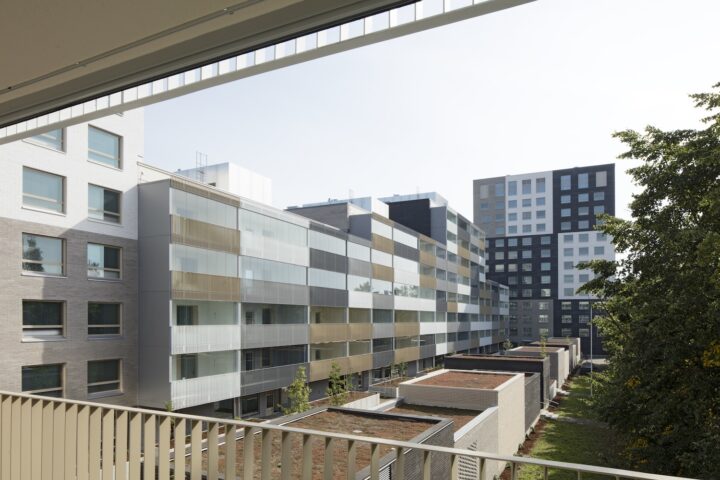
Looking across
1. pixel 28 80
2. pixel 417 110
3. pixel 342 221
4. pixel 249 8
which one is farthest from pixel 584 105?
pixel 342 221

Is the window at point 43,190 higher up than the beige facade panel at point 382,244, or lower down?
higher up

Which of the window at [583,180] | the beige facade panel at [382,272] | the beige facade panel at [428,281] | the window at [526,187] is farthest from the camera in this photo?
the window at [526,187]

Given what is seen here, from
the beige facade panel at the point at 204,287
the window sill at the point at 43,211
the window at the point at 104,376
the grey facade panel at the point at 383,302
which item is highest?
the window sill at the point at 43,211

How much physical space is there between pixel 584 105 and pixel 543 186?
305 ft

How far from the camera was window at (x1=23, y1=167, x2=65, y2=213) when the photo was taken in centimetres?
1962

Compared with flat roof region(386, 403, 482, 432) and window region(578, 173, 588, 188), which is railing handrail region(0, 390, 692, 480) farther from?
window region(578, 173, 588, 188)

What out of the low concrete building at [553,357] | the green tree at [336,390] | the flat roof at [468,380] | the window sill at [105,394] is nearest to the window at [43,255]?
the window sill at [105,394]

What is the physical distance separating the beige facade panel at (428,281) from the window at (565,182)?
49.3 meters

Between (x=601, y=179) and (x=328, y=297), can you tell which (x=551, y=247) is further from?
(x=328, y=297)

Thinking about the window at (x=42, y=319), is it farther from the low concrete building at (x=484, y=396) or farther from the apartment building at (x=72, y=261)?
the low concrete building at (x=484, y=396)

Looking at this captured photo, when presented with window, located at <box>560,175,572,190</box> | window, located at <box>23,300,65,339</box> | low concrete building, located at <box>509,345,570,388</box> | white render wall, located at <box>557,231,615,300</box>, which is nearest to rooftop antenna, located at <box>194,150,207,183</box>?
window, located at <box>23,300,65,339</box>

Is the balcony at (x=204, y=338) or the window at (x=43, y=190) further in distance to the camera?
the balcony at (x=204, y=338)

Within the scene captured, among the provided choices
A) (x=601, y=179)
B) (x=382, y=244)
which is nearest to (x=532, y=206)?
(x=601, y=179)

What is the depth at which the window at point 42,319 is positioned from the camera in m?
19.2
